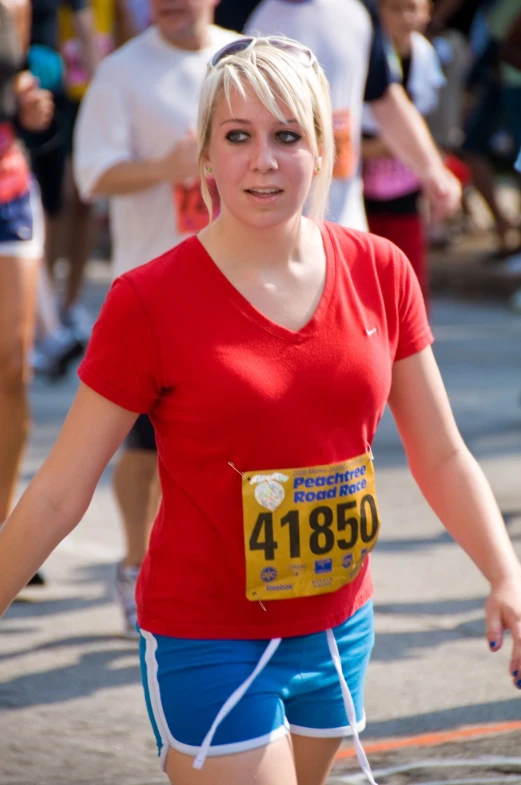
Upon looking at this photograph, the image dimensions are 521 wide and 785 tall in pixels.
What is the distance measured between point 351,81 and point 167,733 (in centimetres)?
292

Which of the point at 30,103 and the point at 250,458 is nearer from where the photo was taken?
the point at 250,458

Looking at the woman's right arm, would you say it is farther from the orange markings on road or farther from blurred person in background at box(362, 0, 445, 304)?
blurred person in background at box(362, 0, 445, 304)

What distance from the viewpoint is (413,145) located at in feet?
17.0

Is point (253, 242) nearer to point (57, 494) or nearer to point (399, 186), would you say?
point (57, 494)

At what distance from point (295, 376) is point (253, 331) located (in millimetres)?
107

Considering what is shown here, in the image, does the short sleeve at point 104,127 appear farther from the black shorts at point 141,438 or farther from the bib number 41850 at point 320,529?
the bib number 41850 at point 320,529

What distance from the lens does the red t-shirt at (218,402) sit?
2.50 metres

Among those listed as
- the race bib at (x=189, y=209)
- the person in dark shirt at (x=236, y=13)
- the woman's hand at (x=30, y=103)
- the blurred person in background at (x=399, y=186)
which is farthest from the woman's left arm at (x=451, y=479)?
the blurred person in background at (x=399, y=186)

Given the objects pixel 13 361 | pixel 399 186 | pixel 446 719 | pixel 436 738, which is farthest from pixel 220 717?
pixel 399 186

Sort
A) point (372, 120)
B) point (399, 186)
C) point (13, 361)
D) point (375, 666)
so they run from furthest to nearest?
1. point (399, 186)
2. point (372, 120)
3. point (13, 361)
4. point (375, 666)

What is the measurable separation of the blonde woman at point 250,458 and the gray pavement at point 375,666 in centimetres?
116

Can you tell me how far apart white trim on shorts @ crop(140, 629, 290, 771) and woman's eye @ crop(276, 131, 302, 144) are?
891mm

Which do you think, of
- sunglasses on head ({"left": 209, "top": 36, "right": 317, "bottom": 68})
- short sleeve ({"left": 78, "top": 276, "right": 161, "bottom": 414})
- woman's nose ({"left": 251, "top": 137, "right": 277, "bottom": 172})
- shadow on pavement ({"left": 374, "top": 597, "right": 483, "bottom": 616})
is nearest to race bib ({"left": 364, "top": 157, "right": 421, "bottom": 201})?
shadow on pavement ({"left": 374, "top": 597, "right": 483, "bottom": 616})

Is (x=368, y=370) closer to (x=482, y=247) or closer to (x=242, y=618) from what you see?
(x=242, y=618)
